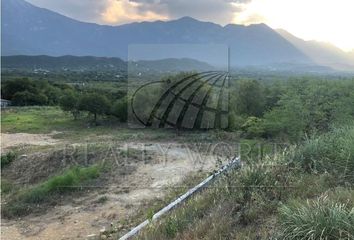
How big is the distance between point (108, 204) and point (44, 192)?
7.14ft

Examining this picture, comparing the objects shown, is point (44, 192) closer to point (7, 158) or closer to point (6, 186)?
point (6, 186)

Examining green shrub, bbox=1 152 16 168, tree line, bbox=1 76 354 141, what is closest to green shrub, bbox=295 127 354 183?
tree line, bbox=1 76 354 141

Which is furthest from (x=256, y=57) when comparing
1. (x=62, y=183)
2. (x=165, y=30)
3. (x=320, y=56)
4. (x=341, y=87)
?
(x=62, y=183)

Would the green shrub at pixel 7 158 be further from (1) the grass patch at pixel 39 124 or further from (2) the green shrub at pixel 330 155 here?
(2) the green shrub at pixel 330 155

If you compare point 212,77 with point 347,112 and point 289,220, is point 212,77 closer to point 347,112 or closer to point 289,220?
point 347,112

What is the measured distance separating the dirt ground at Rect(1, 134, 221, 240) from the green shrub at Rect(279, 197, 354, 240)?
575 cm

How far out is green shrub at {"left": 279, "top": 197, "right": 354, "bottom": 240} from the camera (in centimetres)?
313

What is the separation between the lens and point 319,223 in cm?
319

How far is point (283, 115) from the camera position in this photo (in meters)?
17.6

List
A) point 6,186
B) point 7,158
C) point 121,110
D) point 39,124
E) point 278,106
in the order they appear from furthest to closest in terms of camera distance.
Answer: point 39,124, point 121,110, point 278,106, point 7,158, point 6,186

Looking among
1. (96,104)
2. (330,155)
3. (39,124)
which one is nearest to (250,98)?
(96,104)

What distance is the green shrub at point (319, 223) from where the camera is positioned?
10.3 feet

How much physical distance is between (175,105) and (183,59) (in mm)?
3365

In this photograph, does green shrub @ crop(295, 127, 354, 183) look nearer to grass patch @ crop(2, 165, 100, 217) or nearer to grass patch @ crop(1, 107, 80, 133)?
grass patch @ crop(2, 165, 100, 217)
